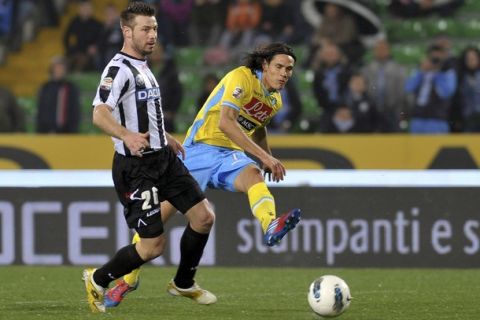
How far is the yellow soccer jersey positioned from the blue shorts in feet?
0.22

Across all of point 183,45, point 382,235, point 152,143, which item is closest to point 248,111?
point 152,143

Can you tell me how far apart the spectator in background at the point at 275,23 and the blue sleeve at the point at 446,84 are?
2.01 meters

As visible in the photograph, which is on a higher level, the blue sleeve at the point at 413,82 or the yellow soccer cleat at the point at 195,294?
the blue sleeve at the point at 413,82

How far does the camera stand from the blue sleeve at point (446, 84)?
43.2 ft

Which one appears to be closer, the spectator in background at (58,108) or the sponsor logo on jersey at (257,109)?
the sponsor logo on jersey at (257,109)

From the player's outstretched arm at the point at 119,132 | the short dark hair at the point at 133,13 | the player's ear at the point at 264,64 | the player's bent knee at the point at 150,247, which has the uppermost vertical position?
the short dark hair at the point at 133,13

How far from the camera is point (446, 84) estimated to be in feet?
43.3

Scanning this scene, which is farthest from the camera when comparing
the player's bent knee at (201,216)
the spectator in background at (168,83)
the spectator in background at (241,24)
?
the spectator in background at (241,24)

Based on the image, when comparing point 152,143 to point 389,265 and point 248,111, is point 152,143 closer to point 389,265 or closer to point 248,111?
point 248,111

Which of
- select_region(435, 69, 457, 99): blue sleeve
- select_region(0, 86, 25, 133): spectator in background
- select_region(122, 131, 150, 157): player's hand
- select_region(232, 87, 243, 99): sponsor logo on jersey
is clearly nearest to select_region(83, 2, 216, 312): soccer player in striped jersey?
select_region(122, 131, 150, 157): player's hand

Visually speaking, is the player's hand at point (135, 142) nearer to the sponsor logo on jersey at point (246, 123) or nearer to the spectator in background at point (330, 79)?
the sponsor logo on jersey at point (246, 123)

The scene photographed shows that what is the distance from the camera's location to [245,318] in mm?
6883

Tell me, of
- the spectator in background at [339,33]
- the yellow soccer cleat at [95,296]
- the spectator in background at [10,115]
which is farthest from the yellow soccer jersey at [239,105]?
the spectator in background at [10,115]

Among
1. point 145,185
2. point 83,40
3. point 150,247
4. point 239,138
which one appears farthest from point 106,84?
point 83,40
